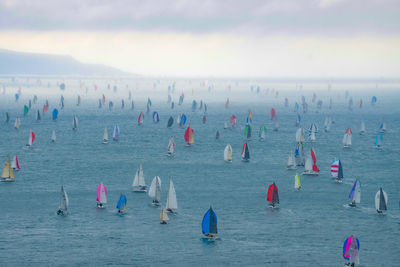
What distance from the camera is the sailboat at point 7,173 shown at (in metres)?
90.6

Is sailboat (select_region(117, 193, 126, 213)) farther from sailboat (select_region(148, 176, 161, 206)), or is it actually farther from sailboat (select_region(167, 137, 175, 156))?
sailboat (select_region(167, 137, 175, 156))

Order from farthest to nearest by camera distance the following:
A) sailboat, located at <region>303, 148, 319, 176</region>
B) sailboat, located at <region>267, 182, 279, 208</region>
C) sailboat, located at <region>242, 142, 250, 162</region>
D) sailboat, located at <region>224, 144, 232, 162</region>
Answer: sailboat, located at <region>242, 142, 250, 162</region> < sailboat, located at <region>224, 144, 232, 162</region> < sailboat, located at <region>303, 148, 319, 176</region> < sailboat, located at <region>267, 182, 279, 208</region>

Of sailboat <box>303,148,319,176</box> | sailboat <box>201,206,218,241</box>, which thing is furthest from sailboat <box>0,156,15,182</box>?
sailboat <box>303,148,319,176</box>

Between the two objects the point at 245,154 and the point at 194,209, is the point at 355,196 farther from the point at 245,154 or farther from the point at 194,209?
the point at 245,154

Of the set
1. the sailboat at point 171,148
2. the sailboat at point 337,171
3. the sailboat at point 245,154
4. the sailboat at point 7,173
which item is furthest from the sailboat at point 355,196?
the sailboat at point 7,173

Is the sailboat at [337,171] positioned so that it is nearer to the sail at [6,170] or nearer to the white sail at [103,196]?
the white sail at [103,196]

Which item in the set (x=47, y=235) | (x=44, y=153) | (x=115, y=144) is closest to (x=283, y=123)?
(x=115, y=144)

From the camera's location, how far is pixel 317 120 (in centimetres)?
19788

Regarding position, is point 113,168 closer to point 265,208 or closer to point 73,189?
point 73,189

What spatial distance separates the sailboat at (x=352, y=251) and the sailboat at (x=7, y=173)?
176 feet

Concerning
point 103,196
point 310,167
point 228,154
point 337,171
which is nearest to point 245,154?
point 228,154

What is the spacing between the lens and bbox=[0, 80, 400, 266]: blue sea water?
61.4 m

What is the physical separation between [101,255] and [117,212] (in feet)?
47.7

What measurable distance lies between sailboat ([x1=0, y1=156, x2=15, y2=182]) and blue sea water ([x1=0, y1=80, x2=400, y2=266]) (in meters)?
1.49
